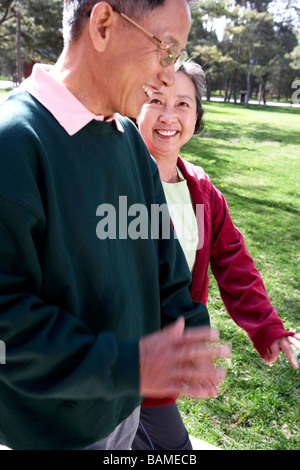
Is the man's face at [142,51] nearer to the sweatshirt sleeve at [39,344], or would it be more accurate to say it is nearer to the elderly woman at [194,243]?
the sweatshirt sleeve at [39,344]

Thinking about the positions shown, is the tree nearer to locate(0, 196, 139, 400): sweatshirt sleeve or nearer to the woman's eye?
the woman's eye

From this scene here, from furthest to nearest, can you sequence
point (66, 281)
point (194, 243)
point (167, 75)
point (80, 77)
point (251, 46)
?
point (251, 46)
point (194, 243)
point (167, 75)
point (80, 77)
point (66, 281)

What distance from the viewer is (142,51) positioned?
4.21 ft

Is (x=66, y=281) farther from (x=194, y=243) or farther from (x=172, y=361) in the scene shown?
(x=194, y=243)

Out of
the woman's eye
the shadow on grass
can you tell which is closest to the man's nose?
the woman's eye

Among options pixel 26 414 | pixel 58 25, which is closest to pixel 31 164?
pixel 26 414

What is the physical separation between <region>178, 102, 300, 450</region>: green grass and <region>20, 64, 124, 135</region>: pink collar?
2569 mm

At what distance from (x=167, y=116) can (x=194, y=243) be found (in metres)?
0.71

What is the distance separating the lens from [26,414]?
1.27m

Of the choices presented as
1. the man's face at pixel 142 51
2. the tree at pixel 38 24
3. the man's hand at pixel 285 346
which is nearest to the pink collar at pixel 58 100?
the man's face at pixel 142 51

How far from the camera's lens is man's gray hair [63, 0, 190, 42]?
1.24 metres

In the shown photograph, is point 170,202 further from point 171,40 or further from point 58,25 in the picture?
point 58,25

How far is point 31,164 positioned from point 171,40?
1.98ft

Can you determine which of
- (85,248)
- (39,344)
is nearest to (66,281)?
(85,248)
